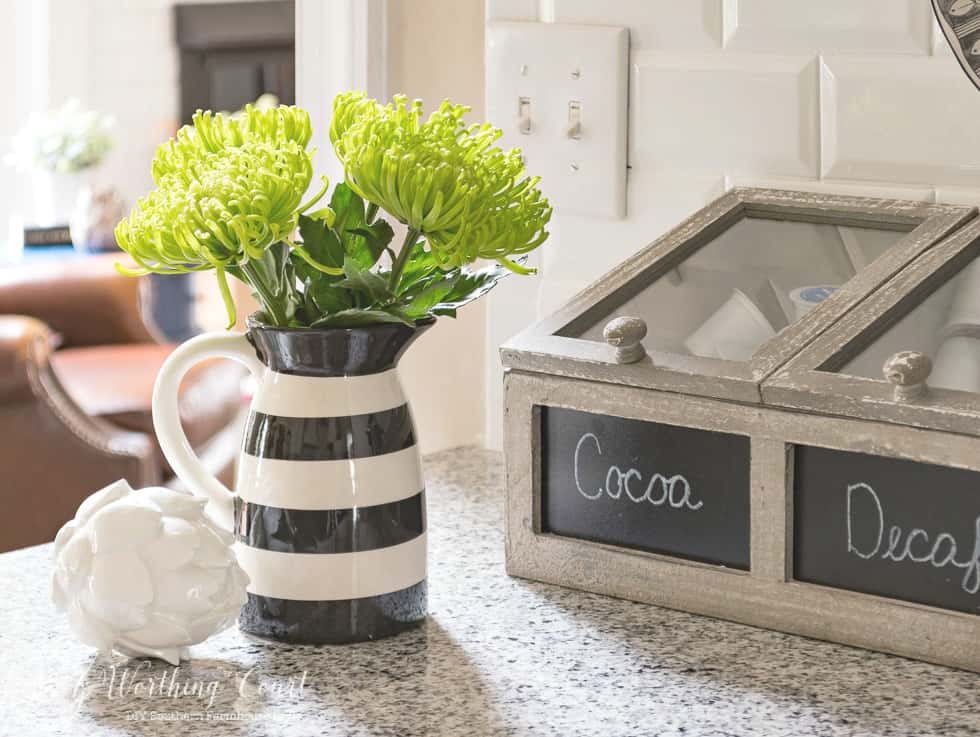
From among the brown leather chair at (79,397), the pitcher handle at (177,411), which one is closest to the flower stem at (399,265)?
the pitcher handle at (177,411)

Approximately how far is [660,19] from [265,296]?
0.46 meters

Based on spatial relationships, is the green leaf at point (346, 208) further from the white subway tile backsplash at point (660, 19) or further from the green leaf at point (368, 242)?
the white subway tile backsplash at point (660, 19)

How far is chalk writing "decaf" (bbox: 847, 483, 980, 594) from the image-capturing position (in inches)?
32.0

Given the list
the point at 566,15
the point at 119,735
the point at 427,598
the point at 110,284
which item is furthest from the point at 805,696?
the point at 110,284

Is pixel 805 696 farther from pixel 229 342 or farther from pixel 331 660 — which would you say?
pixel 229 342

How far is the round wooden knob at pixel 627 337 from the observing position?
914 millimetres

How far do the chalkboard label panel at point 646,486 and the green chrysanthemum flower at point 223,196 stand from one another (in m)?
0.24

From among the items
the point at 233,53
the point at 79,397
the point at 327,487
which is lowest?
the point at 79,397

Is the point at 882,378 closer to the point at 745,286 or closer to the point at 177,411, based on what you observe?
the point at 745,286

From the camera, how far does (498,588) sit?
0.99m

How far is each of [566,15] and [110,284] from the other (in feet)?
7.10

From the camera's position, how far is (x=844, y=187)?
109 centimetres

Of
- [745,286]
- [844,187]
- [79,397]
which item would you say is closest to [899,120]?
[844,187]

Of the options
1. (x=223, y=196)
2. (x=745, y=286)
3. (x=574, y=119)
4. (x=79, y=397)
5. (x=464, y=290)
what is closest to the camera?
(x=223, y=196)
